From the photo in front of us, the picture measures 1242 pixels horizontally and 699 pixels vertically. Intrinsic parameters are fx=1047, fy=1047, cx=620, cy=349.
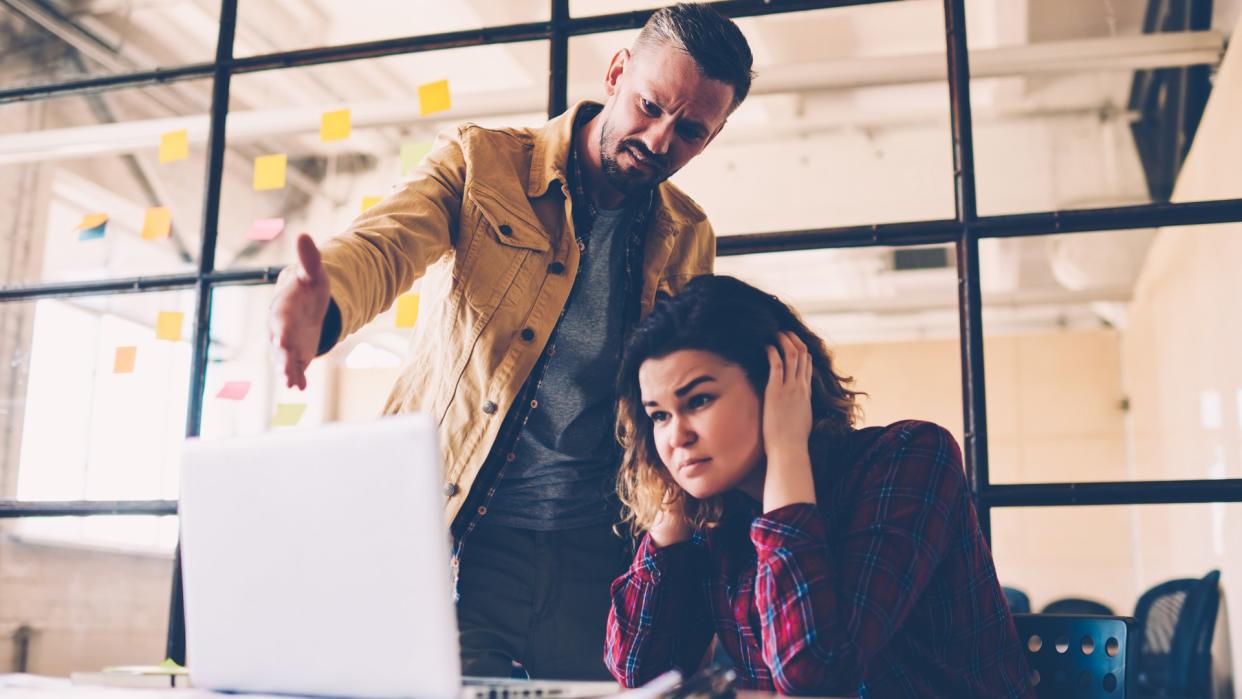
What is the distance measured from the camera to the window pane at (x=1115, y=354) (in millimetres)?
4395

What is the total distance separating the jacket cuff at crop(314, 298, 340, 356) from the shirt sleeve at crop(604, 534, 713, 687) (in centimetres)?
49

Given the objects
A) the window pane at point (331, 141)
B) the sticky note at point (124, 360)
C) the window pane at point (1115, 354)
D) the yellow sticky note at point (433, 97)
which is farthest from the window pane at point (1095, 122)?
the sticky note at point (124, 360)

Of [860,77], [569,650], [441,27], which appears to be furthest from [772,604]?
[441,27]

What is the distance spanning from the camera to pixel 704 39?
1.48m

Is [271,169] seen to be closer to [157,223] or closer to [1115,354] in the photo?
[157,223]

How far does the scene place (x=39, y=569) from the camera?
15.4ft

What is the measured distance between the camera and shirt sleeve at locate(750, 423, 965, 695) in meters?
1.12

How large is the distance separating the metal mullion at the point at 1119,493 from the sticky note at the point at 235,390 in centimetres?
145

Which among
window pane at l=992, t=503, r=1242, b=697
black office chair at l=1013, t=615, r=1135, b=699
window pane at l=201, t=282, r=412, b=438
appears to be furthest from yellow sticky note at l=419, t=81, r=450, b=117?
window pane at l=992, t=503, r=1242, b=697

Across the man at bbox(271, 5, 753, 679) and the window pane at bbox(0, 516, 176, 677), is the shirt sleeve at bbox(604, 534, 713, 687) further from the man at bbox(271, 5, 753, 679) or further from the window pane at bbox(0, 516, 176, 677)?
the window pane at bbox(0, 516, 176, 677)

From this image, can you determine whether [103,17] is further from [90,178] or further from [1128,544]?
[1128,544]

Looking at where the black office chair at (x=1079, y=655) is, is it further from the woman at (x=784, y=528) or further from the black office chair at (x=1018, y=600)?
the black office chair at (x=1018, y=600)

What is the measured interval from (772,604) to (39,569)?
15.0 feet

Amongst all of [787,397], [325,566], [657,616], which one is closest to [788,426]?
[787,397]
